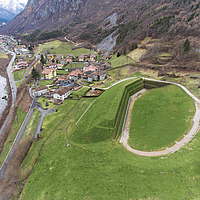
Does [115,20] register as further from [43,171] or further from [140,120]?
[43,171]

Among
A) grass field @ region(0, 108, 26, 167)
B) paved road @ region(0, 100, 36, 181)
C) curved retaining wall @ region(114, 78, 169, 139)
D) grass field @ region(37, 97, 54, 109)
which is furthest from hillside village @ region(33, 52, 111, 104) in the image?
curved retaining wall @ region(114, 78, 169, 139)

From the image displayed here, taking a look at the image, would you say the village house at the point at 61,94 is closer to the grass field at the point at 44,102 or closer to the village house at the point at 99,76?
the grass field at the point at 44,102

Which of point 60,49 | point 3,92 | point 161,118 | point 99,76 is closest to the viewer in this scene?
point 161,118

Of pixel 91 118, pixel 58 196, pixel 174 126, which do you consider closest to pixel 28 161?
pixel 58 196

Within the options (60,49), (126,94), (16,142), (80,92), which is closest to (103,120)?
(126,94)

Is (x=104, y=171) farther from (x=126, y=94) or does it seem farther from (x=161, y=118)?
(x=126, y=94)

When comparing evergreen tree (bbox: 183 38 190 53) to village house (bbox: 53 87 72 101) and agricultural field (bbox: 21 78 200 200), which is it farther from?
village house (bbox: 53 87 72 101)
